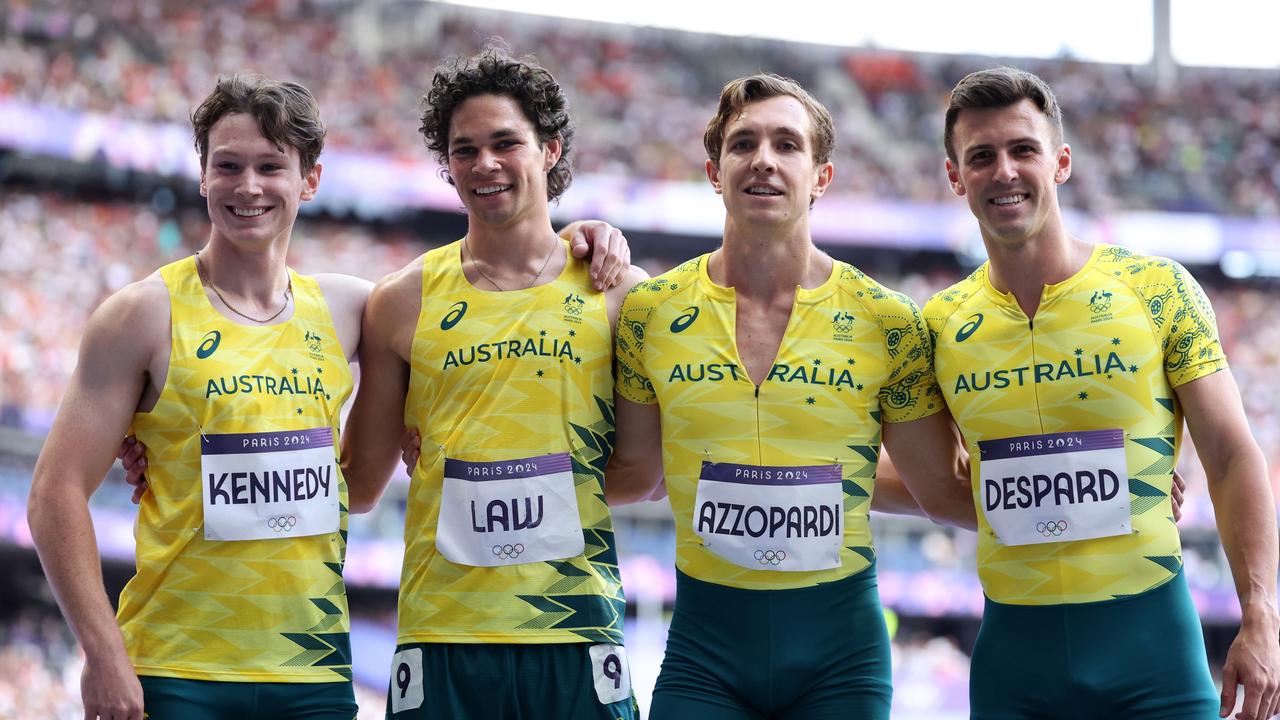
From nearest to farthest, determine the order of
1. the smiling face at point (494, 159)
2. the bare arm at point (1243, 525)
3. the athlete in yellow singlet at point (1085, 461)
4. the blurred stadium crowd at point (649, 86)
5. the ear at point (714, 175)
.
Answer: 1. the bare arm at point (1243, 525)
2. the athlete in yellow singlet at point (1085, 461)
3. the smiling face at point (494, 159)
4. the ear at point (714, 175)
5. the blurred stadium crowd at point (649, 86)

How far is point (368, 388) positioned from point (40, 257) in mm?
15649

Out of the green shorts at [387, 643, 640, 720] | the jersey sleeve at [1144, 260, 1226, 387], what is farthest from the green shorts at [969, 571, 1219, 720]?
the green shorts at [387, 643, 640, 720]

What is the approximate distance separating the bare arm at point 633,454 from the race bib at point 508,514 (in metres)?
0.24

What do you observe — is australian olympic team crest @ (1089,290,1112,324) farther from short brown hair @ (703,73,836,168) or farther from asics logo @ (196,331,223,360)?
asics logo @ (196,331,223,360)

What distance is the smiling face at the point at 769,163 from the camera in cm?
327

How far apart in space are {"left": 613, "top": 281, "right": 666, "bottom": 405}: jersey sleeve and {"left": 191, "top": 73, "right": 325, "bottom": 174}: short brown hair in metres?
0.93

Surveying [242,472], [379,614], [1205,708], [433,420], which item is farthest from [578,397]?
[379,614]

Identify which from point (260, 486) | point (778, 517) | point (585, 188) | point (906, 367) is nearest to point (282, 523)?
point (260, 486)

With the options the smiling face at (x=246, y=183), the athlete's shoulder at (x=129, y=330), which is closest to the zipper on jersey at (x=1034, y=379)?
the smiling face at (x=246, y=183)

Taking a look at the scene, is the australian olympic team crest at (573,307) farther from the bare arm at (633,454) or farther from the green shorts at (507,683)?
the green shorts at (507,683)

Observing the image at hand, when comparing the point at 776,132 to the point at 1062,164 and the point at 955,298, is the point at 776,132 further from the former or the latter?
the point at 1062,164

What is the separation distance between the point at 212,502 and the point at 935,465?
190 centimetres

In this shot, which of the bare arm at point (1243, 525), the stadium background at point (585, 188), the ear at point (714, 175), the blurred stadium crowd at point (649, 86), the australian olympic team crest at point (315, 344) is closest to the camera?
the bare arm at point (1243, 525)

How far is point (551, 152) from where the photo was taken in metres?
3.63
